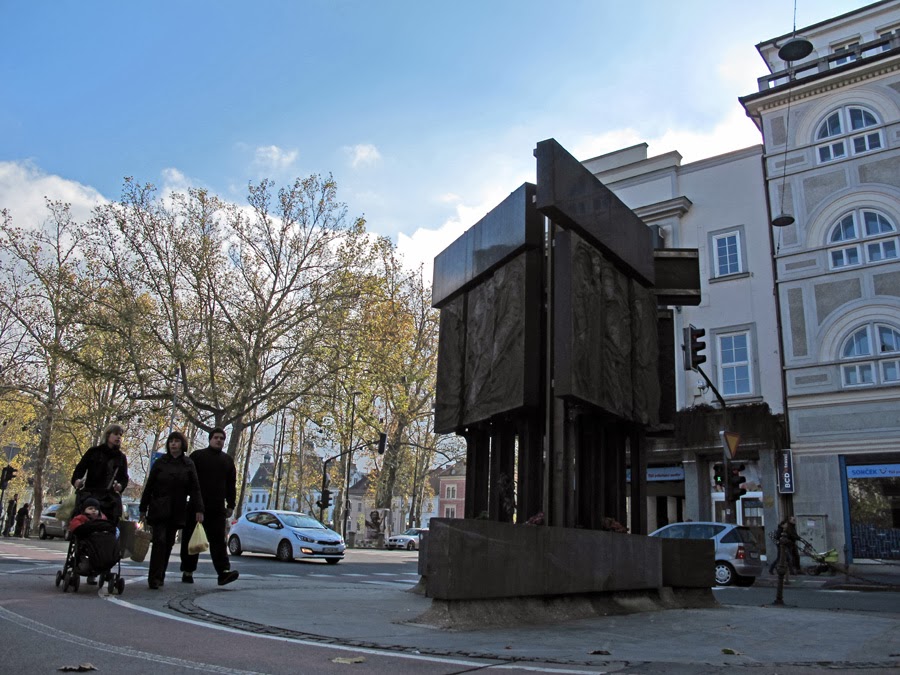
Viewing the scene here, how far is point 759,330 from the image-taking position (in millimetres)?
28172

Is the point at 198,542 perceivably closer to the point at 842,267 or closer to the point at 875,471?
the point at 875,471

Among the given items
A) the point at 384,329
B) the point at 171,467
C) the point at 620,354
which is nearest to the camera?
the point at 171,467

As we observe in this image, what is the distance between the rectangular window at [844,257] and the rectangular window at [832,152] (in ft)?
11.8

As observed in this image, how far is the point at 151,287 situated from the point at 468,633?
93.1 ft

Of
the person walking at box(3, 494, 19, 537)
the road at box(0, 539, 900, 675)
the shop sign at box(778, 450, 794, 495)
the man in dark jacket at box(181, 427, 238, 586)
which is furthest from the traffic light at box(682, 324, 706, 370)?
the person walking at box(3, 494, 19, 537)

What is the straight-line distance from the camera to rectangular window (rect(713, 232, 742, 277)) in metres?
29.6

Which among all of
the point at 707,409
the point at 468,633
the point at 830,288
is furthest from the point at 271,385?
the point at 468,633

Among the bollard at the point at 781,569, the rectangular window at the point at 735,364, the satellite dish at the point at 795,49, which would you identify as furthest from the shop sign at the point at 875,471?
the satellite dish at the point at 795,49

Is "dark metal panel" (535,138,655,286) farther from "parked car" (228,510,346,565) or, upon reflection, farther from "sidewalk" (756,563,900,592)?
"parked car" (228,510,346,565)

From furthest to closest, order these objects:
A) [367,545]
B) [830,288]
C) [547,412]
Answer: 1. [367,545]
2. [830,288]
3. [547,412]

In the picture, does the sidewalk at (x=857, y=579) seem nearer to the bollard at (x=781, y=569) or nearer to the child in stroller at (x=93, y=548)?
the bollard at (x=781, y=569)

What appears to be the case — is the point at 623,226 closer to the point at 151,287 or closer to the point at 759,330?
the point at 759,330

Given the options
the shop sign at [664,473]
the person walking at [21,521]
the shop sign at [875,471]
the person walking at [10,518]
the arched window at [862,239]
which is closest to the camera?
the shop sign at [875,471]

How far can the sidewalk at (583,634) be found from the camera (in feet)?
16.9
